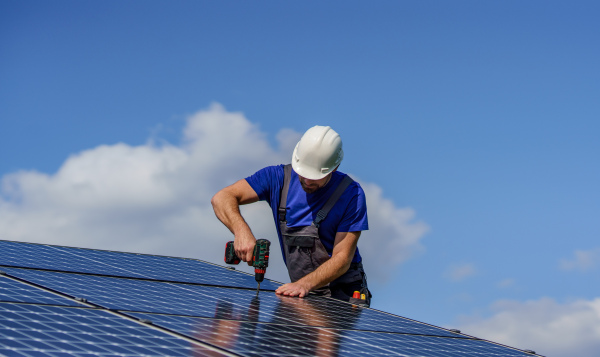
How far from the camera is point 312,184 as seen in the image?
7.32m

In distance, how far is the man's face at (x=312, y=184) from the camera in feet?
24.0

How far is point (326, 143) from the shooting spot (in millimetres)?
7492

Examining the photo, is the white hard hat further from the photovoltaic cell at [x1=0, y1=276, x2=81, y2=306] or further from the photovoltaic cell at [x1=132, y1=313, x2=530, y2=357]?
the photovoltaic cell at [x1=0, y1=276, x2=81, y2=306]

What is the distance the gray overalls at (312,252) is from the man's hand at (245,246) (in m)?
0.72

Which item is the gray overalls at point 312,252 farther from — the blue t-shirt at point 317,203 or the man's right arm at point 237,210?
the man's right arm at point 237,210

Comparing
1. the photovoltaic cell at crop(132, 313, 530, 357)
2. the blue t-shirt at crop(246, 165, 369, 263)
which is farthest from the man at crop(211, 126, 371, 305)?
the photovoltaic cell at crop(132, 313, 530, 357)

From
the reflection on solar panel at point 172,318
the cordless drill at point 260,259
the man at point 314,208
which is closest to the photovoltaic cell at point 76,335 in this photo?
the reflection on solar panel at point 172,318

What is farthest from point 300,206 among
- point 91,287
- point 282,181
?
point 91,287

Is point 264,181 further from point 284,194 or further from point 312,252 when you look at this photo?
point 312,252

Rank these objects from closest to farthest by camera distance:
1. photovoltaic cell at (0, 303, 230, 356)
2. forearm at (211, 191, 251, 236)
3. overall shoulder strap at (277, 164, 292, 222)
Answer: photovoltaic cell at (0, 303, 230, 356)
forearm at (211, 191, 251, 236)
overall shoulder strap at (277, 164, 292, 222)

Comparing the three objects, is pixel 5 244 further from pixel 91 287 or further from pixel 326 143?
pixel 326 143

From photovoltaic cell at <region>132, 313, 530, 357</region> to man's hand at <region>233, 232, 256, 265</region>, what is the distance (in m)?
1.64

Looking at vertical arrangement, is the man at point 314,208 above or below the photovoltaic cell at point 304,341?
above

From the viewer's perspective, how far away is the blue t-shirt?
24.2 feet
